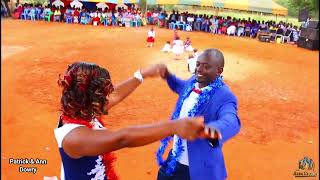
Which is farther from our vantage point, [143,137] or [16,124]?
[16,124]

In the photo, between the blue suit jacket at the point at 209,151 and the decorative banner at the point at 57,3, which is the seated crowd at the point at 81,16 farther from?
the blue suit jacket at the point at 209,151

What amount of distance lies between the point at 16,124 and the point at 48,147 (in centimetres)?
113

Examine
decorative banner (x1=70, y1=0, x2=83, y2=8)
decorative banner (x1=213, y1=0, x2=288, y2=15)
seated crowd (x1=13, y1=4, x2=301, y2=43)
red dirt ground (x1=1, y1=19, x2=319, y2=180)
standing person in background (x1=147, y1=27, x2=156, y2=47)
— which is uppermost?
decorative banner (x1=213, y1=0, x2=288, y2=15)

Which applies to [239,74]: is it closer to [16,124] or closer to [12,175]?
[16,124]

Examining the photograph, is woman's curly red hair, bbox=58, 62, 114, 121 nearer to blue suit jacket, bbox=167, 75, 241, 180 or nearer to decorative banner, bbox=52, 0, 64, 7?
blue suit jacket, bbox=167, 75, 241, 180

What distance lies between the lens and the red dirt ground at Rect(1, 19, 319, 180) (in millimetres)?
5699

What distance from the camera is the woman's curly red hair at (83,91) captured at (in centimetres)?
228

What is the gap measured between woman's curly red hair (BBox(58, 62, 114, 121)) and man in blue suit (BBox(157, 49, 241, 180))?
3.18 ft

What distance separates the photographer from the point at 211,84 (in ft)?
11.0

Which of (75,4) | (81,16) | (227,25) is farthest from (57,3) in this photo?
(227,25)

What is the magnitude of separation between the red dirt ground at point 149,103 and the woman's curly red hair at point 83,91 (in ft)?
Answer: 8.70

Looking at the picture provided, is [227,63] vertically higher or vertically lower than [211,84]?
lower

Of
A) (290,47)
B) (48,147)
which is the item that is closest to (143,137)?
(48,147)

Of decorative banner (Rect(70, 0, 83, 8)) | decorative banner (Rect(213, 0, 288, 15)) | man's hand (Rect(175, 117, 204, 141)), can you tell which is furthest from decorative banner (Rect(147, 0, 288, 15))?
man's hand (Rect(175, 117, 204, 141))
